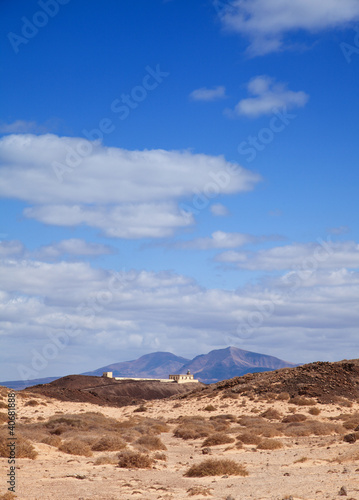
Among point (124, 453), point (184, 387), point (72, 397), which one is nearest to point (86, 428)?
point (124, 453)

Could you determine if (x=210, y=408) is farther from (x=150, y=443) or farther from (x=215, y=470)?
(x=215, y=470)

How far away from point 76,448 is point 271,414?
24278mm

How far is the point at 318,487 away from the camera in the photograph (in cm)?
1644

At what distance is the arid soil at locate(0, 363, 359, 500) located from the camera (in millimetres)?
16492

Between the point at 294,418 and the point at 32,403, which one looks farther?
the point at 32,403

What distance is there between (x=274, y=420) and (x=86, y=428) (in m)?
17.5

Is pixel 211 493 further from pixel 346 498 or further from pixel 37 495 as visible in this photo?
pixel 37 495

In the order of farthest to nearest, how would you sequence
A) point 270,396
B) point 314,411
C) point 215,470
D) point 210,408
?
point 270,396
point 210,408
point 314,411
point 215,470

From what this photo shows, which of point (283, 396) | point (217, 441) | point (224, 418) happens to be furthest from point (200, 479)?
point (283, 396)

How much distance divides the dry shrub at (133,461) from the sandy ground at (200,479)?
1.36 ft

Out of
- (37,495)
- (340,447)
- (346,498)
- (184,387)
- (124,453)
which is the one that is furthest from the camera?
(184,387)

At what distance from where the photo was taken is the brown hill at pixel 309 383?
5106 centimetres

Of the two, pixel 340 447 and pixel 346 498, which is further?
pixel 340 447

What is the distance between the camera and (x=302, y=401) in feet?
155
